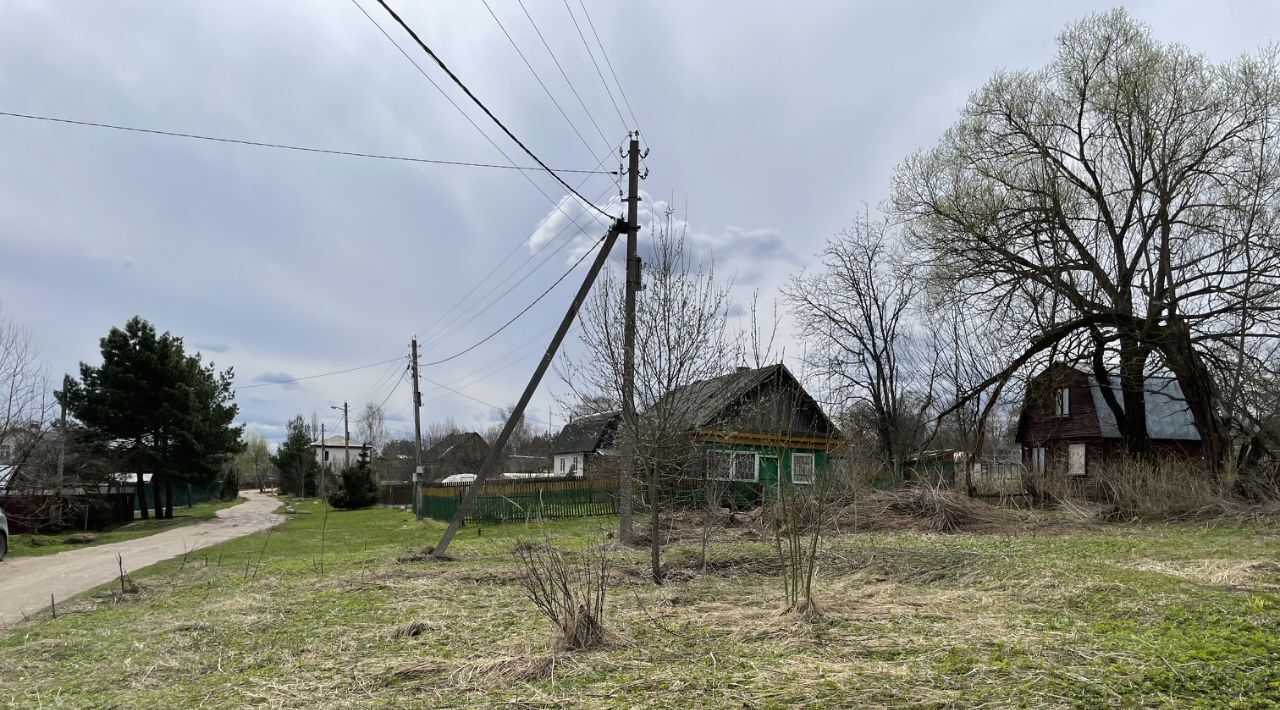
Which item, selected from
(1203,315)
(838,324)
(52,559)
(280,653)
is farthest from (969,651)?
(838,324)

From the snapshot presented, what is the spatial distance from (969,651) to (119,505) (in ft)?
106

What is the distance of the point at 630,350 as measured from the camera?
7785 millimetres

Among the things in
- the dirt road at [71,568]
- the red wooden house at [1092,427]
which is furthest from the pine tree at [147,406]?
the red wooden house at [1092,427]

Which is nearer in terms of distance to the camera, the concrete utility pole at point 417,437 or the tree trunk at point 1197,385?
the tree trunk at point 1197,385

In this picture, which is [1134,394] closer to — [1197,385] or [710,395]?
[1197,385]

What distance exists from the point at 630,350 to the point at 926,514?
29.1 ft

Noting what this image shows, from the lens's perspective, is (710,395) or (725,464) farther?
(725,464)

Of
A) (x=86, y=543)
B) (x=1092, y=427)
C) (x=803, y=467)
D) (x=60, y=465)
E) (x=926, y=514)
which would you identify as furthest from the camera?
(x=1092, y=427)

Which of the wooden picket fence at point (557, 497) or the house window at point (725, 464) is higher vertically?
the house window at point (725, 464)

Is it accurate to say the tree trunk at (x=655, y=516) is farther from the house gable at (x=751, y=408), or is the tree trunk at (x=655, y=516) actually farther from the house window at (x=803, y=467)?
the house window at (x=803, y=467)

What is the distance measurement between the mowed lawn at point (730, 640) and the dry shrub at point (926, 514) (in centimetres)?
456

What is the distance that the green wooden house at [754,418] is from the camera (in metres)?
6.48

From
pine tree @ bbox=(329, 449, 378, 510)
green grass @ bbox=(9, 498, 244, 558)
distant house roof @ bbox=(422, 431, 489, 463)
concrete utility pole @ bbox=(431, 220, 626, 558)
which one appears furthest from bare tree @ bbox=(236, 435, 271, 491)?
concrete utility pole @ bbox=(431, 220, 626, 558)

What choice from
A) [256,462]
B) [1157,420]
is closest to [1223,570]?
[1157,420]
